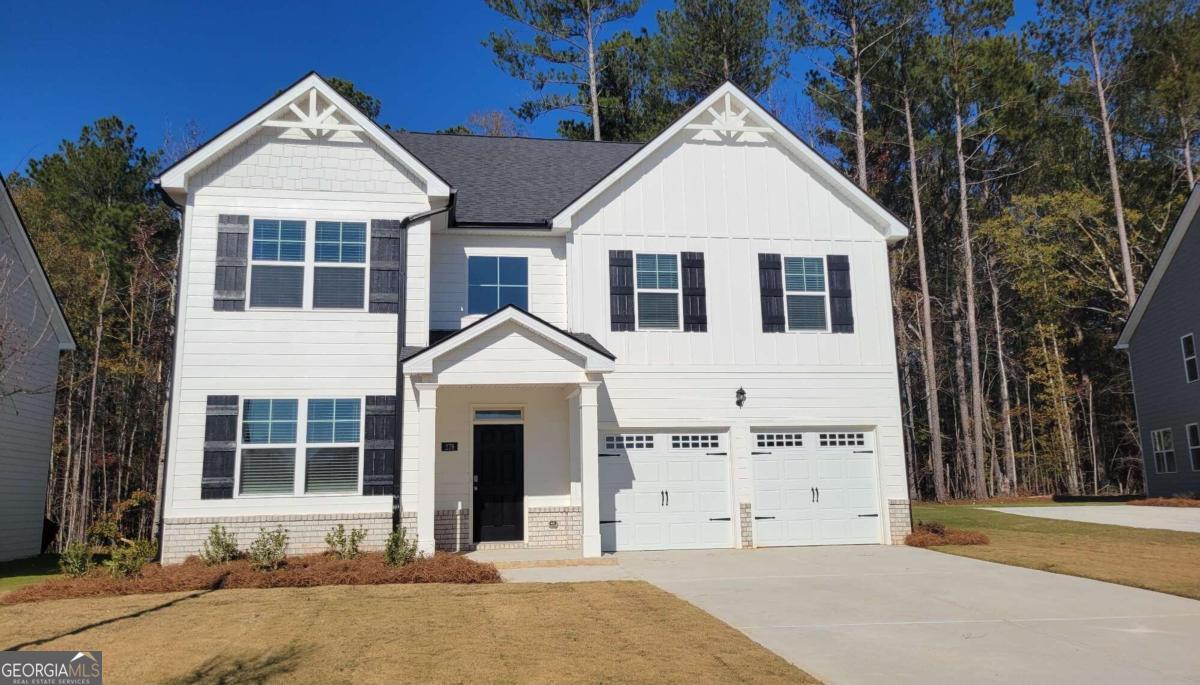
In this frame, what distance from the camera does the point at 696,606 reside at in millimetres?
8711

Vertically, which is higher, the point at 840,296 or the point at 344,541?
the point at 840,296

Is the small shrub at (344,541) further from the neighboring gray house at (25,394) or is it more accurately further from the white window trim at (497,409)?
the neighboring gray house at (25,394)

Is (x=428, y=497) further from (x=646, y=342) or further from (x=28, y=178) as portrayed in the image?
(x=28, y=178)

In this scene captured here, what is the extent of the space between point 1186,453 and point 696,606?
21357 mm

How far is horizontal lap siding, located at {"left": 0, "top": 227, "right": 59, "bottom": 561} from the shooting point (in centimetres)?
1503

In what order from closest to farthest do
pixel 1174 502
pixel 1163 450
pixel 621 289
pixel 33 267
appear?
pixel 621 289 < pixel 33 267 < pixel 1174 502 < pixel 1163 450

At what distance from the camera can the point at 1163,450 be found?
24438 millimetres

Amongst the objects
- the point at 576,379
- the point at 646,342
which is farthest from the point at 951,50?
the point at 576,379

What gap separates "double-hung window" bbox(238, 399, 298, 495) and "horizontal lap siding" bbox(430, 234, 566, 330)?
3031mm

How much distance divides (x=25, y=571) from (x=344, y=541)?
5.82 m

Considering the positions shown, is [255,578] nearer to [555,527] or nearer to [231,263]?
[555,527]

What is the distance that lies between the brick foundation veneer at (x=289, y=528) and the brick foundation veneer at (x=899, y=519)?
27.9 feet

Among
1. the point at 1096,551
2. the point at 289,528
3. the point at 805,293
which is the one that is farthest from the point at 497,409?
the point at 1096,551

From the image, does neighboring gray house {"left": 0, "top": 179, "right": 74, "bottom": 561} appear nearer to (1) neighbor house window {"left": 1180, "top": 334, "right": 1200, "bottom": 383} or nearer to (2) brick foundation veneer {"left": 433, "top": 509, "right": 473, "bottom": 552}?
(2) brick foundation veneer {"left": 433, "top": 509, "right": 473, "bottom": 552}
